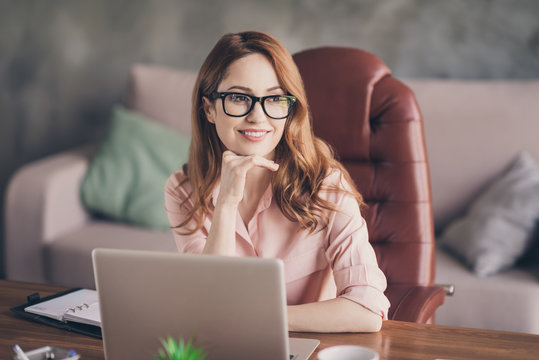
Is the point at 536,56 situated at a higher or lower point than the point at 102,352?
higher

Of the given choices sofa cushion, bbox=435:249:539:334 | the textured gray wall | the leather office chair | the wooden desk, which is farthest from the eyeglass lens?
the textured gray wall

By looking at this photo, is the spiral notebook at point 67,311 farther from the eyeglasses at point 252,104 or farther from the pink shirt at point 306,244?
the eyeglasses at point 252,104

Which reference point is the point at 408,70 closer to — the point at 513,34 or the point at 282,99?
the point at 513,34

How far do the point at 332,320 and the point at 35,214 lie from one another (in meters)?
1.81

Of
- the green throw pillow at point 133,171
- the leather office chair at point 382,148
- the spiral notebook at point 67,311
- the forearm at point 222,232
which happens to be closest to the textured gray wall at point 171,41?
the green throw pillow at point 133,171

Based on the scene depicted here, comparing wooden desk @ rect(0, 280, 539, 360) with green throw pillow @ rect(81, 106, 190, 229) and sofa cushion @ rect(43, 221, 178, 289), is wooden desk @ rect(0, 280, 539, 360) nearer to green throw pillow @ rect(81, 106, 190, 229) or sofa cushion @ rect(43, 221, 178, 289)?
sofa cushion @ rect(43, 221, 178, 289)

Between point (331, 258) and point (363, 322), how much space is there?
9.9 inches

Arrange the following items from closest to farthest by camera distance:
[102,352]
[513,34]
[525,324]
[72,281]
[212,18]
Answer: [102,352]
[525,324]
[72,281]
[513,34]
[212,18]

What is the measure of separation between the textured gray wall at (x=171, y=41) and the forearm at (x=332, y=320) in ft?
6.40

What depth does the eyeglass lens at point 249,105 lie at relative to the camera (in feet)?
4.38

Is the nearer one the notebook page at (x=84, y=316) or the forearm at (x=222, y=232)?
the notebook page at (x=84, y=316)

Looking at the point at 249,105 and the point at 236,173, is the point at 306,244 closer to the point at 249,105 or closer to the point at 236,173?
the point at 236,173

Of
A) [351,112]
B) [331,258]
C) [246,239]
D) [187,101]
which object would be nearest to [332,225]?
[331,258]

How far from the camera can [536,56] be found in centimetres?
267
